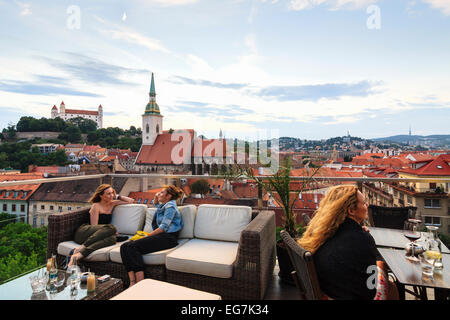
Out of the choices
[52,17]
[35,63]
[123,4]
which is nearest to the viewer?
[123,4]

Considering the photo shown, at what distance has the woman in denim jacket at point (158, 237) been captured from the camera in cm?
249

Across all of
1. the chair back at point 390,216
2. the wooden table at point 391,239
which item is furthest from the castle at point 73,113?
the wooden table at point 391,239

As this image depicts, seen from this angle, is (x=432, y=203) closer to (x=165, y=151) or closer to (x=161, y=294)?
(x=161, y=294)

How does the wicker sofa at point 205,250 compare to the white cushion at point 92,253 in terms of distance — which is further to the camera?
the white cushion at point 92,253

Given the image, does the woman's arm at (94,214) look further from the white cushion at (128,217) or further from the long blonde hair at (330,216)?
the long blonde hair at (330,216)

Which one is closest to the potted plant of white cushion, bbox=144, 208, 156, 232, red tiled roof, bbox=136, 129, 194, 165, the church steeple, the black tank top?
white cushion, bbox=144, 208, 156, 232

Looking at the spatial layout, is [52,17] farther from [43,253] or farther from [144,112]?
[144,112]

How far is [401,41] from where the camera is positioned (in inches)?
188

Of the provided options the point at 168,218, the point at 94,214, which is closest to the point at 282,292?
the point at 168,218

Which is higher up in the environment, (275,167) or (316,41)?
(316,41)

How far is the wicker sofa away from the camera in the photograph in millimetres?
2275

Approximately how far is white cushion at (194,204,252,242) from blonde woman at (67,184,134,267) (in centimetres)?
103

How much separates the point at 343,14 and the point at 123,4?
4469 millimetres

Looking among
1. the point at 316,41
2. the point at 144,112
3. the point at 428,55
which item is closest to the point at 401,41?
the point at 428,55
